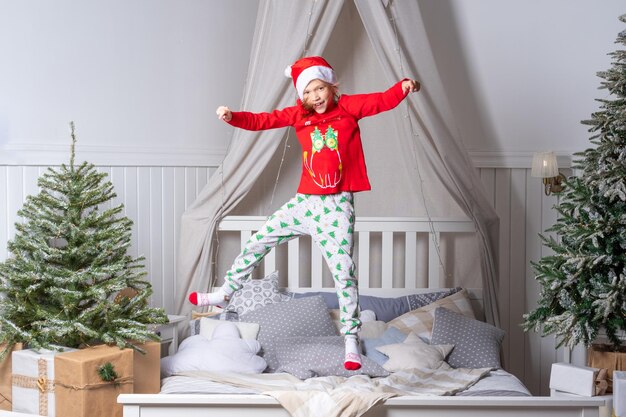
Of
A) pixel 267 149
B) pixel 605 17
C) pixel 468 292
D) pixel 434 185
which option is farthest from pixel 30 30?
pixel 605 17

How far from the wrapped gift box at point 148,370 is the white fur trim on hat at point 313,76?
1.26 meters

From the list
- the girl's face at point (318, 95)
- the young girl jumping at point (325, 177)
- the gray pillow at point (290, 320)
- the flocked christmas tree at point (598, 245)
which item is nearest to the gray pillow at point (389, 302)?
the gray pillow at point (290, 320)

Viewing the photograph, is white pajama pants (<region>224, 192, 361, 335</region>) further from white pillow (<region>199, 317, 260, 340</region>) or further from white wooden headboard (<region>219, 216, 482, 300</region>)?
white wooden headboard (<region>219, 216, 482, 300</region>)

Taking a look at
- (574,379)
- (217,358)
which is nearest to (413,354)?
(574,379)

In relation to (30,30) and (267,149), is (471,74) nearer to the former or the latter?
(267,149)

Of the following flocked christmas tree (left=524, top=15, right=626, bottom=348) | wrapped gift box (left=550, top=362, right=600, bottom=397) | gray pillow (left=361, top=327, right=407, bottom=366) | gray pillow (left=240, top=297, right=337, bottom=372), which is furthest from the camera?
gray pillow (left=240, top=297, right=337, bottom=372)

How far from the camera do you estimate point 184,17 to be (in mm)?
4250

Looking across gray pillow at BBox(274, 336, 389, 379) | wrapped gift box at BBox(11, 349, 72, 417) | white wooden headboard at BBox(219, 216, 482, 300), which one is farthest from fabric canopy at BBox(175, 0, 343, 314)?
wrapped gift box at BBox(11, 349, 72, 417)

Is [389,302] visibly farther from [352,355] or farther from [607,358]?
[352,355]

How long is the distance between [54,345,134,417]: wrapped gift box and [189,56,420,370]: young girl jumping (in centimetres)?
53

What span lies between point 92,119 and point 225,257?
99cm

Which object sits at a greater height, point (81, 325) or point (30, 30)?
point (30, 30)

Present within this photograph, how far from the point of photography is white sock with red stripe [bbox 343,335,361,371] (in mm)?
2725

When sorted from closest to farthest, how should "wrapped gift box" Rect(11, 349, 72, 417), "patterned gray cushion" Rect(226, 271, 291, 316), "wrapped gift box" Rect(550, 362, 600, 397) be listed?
1. "wrapped gift box" Rect(550, 362, 600, 397)
2. "wrapped gift box" Rect(11, 349, 72, 417)
3. "patterned gray cushion" Rect(226, 271, 291, 316)
